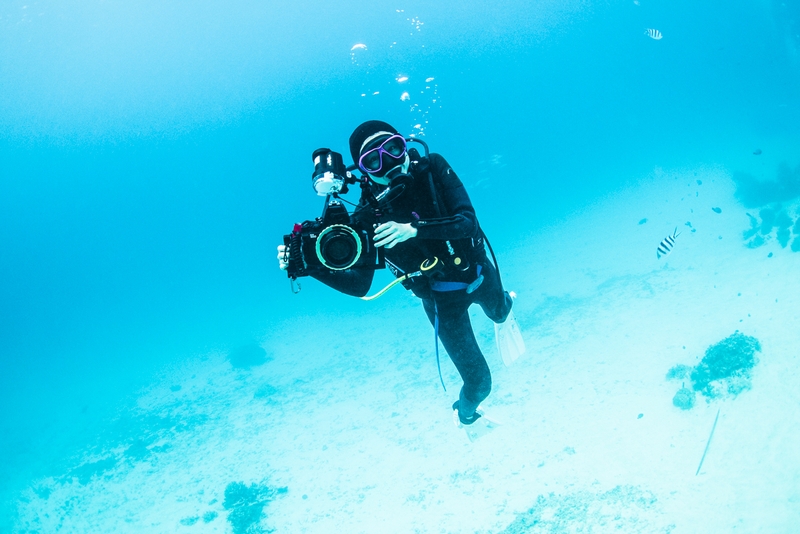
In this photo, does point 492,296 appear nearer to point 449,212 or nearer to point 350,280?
point 449,212

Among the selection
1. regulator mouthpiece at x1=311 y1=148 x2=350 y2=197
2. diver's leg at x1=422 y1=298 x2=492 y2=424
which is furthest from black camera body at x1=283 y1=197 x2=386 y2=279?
diver's leg at x1=422 y1=298 x2=492 y2=424

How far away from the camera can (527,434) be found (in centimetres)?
775

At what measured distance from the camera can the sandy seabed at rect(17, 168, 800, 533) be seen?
5.91 m

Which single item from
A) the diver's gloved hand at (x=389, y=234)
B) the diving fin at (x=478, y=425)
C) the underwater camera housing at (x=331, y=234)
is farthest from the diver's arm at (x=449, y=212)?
the diving fin at (x=478, y=425)

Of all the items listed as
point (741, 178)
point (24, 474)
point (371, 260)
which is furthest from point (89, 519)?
point (741, 178)

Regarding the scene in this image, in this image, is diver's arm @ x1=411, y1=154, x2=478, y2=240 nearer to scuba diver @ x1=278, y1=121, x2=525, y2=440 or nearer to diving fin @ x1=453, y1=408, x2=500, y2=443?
scuba diver @ x1=278, y1=121, x2=525, y2=440

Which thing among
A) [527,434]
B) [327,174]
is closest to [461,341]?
[327,174]

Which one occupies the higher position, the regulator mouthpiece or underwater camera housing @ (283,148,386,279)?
the regulator mouthpiece

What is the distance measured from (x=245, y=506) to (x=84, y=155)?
91083mm

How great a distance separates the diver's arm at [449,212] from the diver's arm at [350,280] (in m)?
0.63

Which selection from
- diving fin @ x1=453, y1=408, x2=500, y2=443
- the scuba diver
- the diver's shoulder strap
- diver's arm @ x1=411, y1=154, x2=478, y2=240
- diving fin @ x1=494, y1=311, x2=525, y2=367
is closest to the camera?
diver's arm @ x1=411, y1=154, x2=478, y2=240

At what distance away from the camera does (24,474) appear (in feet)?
50.0

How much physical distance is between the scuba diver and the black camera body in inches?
3.6

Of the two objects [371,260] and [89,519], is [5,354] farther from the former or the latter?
[371,260]
